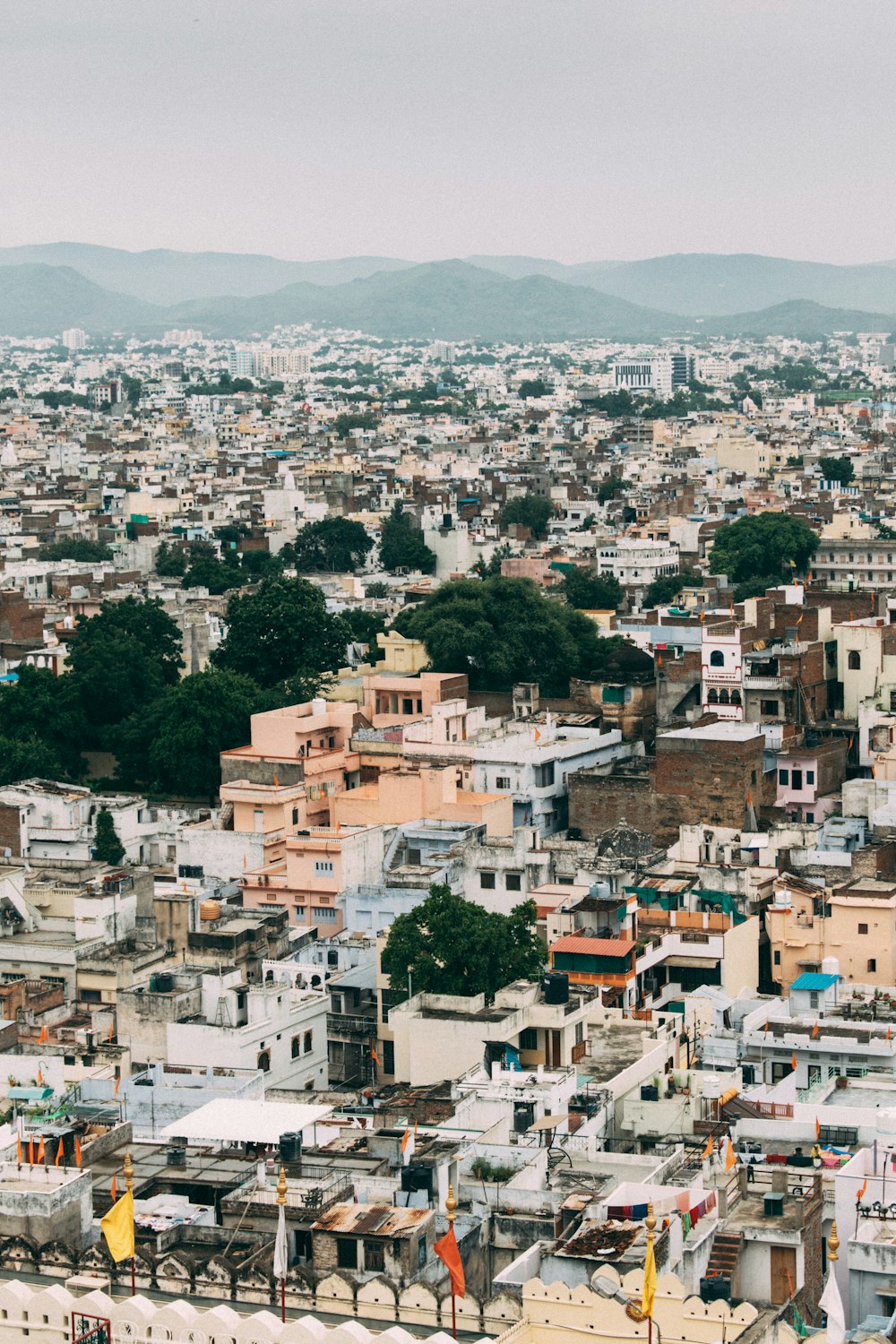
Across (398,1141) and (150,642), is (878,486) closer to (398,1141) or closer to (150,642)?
(150,642)

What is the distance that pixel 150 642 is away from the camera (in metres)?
41.2

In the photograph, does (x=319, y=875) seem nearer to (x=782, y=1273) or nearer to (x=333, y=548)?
(x=782, y=1273)

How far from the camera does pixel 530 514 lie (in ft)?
220

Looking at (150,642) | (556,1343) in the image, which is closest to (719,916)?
(556,1343)

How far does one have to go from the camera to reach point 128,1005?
22.0 meters

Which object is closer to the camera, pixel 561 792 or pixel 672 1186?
pixel 672 1186

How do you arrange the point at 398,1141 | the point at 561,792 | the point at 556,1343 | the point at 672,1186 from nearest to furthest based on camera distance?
the point at 556,1343, the point at 672,1186, the point at 398,1141, the point at 561,792

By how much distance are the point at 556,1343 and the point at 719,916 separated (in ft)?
37.7

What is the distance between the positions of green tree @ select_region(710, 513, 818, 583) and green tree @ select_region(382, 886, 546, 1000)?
85.0 feet

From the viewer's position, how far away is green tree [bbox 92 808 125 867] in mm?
29781

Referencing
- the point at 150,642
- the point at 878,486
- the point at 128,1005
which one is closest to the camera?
the point at 128,1005

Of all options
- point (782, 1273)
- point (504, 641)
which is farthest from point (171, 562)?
point (782, 1273)

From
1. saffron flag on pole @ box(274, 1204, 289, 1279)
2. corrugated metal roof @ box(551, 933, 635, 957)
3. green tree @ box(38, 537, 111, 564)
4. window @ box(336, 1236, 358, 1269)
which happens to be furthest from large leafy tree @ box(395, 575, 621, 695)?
green tree @ box(38, 537, 111, 564)

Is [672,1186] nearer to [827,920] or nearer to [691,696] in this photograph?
[827,920]
